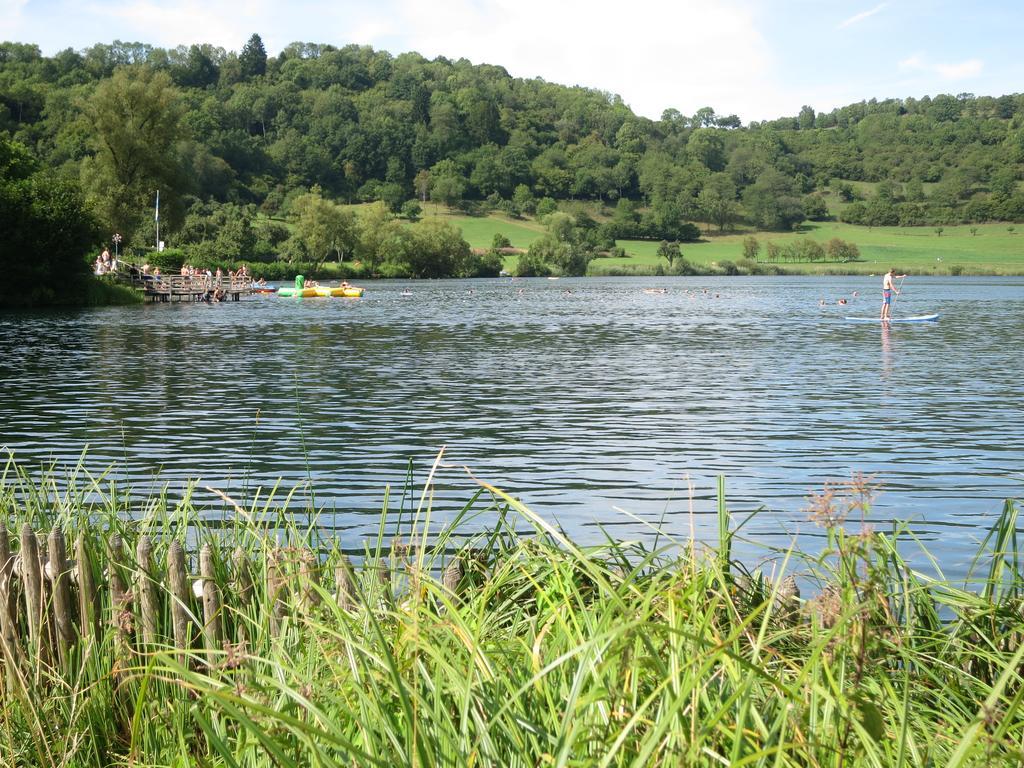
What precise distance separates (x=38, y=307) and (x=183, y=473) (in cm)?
4370

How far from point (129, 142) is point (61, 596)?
260 feet

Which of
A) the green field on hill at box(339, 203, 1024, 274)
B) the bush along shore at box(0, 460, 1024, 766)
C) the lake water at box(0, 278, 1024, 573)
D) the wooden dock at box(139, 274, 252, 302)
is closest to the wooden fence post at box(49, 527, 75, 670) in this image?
the bush along shore at box(0, 460, 1024, 766)

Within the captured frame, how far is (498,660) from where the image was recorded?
335cm

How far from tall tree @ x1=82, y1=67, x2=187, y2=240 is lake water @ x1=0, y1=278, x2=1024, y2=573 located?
39496 mm

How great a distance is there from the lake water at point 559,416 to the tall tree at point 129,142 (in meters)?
39.5

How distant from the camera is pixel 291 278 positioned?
370 feet

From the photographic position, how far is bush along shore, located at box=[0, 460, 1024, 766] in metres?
2.70

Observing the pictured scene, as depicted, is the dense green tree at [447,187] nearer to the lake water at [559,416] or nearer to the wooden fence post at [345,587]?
the lake water at [559,416]

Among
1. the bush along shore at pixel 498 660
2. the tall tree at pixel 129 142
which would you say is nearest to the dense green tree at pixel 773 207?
the tall tree at pixel 129 142

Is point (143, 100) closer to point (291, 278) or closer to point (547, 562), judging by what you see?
point (291, 278)

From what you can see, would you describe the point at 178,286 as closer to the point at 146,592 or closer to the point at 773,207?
the point at 146,592

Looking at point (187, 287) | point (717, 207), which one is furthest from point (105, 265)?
point (717, 207)

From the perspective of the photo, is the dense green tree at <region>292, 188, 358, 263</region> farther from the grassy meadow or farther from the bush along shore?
the bush along shore

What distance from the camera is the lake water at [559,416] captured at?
11617 millimetres
